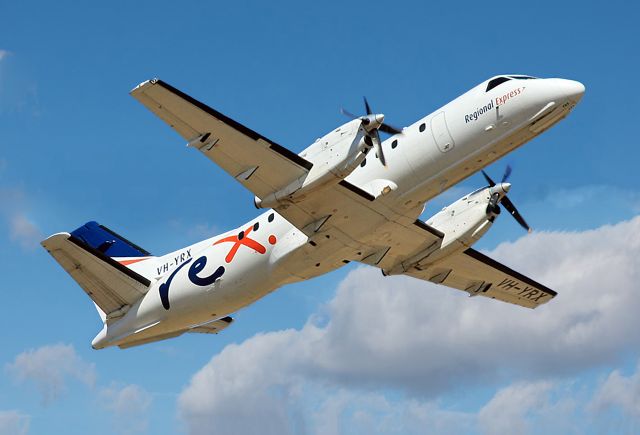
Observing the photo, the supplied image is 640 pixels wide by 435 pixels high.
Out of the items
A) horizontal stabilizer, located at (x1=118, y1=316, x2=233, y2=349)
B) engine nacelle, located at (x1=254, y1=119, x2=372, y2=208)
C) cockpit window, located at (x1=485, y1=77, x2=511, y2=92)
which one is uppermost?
cockpit window, located at (x1=485, y1=77, x2=511, y2=92)

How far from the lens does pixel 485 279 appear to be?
32.9 meters

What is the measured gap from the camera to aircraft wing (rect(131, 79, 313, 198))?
22781 mm

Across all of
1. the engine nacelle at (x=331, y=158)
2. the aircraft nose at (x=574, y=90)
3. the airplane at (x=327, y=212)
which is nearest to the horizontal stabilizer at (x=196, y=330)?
the airplane at (x=327, y=212)

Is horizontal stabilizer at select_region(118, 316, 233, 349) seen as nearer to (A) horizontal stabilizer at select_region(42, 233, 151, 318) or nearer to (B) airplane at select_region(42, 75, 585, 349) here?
(B) airplane at select_region(42, 75, 585, 349)

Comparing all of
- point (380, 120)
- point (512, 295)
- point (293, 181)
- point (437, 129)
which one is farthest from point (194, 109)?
point (512, 295)

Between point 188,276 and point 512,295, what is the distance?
43.0 feet

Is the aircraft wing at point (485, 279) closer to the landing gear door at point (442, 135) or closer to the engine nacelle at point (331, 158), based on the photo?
the landing gear door at point (442, 135)

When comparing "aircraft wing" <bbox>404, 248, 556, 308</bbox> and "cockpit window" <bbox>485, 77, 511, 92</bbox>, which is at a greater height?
"cockpit window" <bbox>485, 77, 511, 92</bbox>

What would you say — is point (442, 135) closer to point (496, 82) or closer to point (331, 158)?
point (496, 82)

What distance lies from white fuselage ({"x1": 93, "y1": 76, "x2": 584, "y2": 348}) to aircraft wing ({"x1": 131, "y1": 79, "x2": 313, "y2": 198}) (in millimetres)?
2662

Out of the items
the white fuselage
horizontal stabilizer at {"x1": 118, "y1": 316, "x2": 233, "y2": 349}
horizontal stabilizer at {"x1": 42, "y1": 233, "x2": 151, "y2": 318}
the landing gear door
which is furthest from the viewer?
horizontal stabilizer at {"x1": 118, "y1": 316, "x2": 233, "y2": 349}

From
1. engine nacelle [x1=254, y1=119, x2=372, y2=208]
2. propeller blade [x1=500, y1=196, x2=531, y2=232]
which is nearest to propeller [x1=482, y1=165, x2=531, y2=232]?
propeller blade [x1=500, y1=196, x2=531, y2=232]

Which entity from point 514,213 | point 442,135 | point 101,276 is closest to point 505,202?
point 514,213

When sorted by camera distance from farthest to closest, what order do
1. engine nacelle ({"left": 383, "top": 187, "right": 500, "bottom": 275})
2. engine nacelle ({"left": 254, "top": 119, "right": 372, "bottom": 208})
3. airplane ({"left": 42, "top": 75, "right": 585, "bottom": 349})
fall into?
engine nacelle ({"left": 383, "top": 187, "right": 500, "bottom": 275}) → airplane ({"left": 42, "top": 75, "right": 585, "bottom": 349}) → engine nacelle ({"left": 254, "top": 119, "right": 372, "bottom": 208})
